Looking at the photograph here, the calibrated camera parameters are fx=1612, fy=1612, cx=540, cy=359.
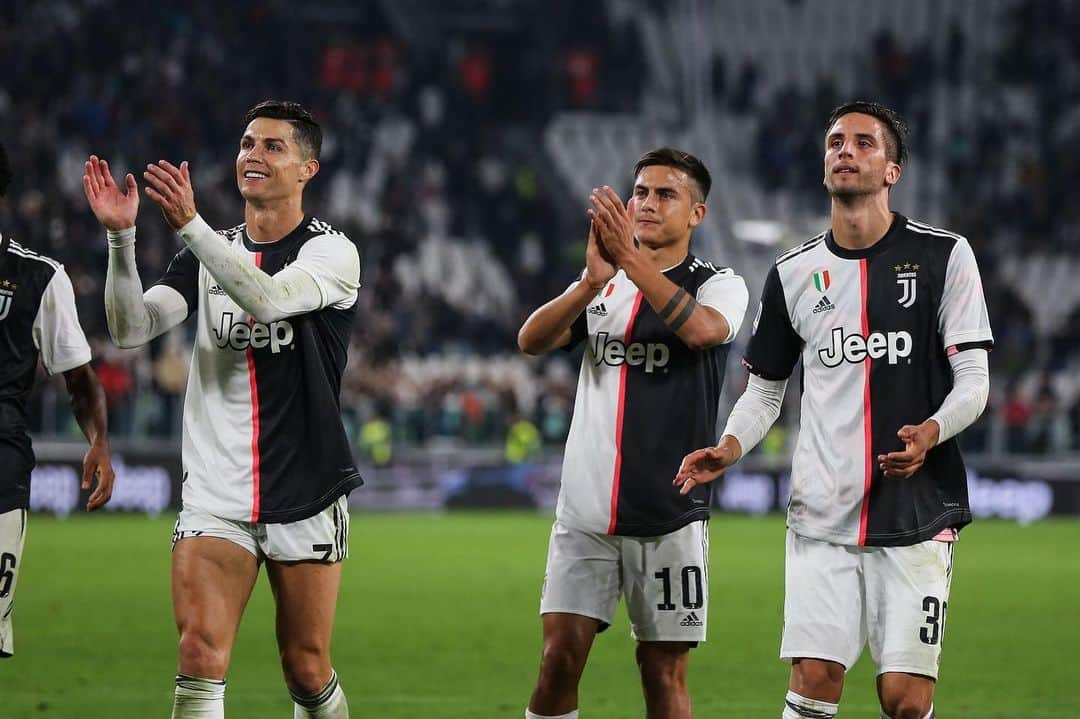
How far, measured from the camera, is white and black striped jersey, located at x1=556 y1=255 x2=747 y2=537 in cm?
630

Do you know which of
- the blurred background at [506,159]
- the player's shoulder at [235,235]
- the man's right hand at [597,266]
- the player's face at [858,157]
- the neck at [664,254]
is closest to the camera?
the player's face at [858,157]

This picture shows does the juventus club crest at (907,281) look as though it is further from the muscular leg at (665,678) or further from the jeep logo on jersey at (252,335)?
the jeep logo on jersey at (252,335)

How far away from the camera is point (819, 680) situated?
555 cm

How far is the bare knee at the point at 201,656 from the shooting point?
18.9ft

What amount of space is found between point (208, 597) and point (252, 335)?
3.28 ft

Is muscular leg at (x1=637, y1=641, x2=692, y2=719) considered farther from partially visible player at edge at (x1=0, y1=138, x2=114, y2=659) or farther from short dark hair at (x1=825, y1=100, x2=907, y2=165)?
partially visible player at edge at (x1=0, y1=138, x2=114, y2=659)

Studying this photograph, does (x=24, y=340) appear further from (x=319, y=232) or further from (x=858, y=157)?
(x=858, y=157)

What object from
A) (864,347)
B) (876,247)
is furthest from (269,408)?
(876,247)

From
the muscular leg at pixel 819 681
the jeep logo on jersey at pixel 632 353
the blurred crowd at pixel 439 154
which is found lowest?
the muscular leg at pixel 819 681

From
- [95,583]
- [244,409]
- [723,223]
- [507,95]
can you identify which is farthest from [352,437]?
[244,409]

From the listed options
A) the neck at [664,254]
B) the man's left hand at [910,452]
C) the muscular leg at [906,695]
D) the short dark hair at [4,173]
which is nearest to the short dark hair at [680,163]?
the neck at [664,254]

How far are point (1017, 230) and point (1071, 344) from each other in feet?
15.2

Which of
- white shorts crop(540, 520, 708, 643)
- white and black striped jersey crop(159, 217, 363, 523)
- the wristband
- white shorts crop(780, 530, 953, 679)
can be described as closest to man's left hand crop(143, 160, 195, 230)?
the wristband

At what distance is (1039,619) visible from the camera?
1334cm
